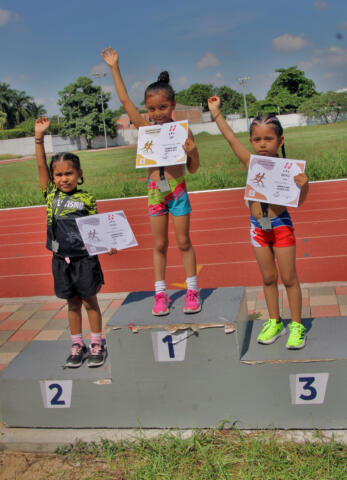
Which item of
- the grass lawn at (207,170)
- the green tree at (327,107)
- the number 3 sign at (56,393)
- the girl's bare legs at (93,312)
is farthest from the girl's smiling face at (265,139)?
the green tree at (327,107)

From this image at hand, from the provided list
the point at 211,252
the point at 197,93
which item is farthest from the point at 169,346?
the point at 197,93

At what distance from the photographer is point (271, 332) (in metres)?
2.70

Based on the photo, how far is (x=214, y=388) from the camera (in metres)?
2.54

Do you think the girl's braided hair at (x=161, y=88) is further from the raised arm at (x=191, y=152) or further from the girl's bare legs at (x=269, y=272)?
the girl's bare legs at (x=269, y=272)

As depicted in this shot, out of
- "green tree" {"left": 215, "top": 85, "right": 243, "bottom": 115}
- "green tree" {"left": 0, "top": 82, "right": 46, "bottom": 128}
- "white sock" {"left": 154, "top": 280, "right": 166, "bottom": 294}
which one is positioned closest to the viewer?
"white sock" {"left": 154, "top": 280, "right": 166, "bottom": 294}

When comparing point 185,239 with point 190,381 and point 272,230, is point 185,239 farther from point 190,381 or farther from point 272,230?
point 190,381

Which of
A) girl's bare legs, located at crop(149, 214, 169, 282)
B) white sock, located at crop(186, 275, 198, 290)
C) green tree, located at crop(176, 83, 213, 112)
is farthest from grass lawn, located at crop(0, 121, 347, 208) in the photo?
green tree, located at crop(176, 83, 213, 112)

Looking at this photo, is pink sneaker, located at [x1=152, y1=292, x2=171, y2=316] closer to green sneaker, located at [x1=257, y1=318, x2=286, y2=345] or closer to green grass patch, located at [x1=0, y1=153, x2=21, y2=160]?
green sneaker, located at [x1=257, y1=318, x2=286, y2=345]

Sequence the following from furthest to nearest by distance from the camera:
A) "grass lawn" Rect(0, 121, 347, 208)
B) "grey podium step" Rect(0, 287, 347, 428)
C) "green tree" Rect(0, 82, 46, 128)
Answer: "green tree" Rect(0, 82, 46, 128) → "grass lawn" Rect(0, 121, 347, 208) → "grey podium step" Rect(0, 287, 347, 428)

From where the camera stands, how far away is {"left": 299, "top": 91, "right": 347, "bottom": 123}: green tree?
2080cm

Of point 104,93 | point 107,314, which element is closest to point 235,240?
point 107,314

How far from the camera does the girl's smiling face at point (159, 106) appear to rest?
275cm

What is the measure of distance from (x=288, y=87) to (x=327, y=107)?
42.0ft

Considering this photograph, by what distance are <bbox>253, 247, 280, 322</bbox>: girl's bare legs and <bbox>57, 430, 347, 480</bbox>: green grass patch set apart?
666mm
